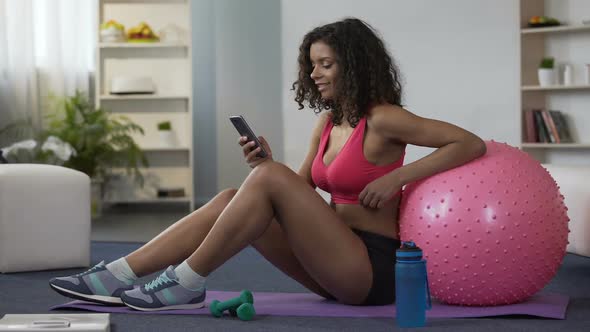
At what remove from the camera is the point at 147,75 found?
22.0 ft

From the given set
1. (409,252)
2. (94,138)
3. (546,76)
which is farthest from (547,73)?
(409,252)

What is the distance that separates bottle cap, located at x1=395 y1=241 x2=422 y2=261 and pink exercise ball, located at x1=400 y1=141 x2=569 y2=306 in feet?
0.43

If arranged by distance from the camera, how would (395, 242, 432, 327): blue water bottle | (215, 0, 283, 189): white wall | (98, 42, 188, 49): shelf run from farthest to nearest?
(215, 0, 283, 189): white wall → (98, 42, 188, 49): shelf → (395, 242, 432, 327): blue water bottle

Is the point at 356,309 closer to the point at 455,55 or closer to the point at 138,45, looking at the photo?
the point at 455,55

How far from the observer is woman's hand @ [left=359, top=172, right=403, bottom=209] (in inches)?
94.8

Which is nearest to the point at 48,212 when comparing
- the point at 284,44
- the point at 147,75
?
the point at 284,44

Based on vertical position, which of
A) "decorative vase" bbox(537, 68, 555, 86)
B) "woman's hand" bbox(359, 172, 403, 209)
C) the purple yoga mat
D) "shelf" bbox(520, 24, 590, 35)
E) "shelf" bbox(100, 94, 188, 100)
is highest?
"shelf" bbox(520, 24, 590, 35)

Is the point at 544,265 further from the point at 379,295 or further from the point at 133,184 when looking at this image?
the point at 133,184

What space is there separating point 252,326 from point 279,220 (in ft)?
0.92

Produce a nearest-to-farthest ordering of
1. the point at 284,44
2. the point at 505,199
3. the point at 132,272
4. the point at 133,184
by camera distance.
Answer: the point at 505,199, the point at 132,272, the point at 284,44, the point at 133,184

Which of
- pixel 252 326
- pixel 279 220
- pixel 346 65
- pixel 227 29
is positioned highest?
pixel 227 29

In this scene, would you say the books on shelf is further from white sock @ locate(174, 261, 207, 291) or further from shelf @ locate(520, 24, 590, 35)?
white sock @ locate(174, 261, 207, 291)

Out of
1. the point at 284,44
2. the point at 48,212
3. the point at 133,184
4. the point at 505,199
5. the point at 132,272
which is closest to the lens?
the point at 505,199

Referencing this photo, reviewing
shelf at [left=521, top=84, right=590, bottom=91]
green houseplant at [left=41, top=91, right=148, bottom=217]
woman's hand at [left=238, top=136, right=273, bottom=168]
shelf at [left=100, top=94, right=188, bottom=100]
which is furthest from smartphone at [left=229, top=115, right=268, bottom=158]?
shelf at [left=100, top=94, right=188, bottom=100]
